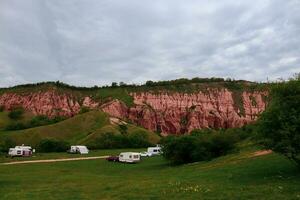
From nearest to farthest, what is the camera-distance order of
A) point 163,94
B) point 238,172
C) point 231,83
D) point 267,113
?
point 267,113
point 238,172
point 163,94
point 231,83

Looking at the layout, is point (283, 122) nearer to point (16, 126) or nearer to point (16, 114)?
point (16, 126)

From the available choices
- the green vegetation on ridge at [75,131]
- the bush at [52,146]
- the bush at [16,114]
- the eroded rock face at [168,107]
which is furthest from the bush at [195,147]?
the eroded rock face at [168,107]

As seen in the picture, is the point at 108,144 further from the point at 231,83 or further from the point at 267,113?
the point at 231,83

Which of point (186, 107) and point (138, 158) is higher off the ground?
point (186, 107)

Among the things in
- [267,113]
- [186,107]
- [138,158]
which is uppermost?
[186,107]

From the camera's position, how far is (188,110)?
17475cm

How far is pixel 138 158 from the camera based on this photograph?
71.2 metres

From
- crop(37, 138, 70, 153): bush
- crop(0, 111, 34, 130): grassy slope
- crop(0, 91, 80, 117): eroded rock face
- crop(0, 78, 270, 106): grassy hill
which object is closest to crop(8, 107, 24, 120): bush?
crop(0, 111, 34, 130): grassy slope

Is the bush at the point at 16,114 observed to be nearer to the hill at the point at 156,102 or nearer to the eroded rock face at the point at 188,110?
the hill at the point at 156,102

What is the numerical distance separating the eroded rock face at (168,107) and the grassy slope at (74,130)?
28.7 meters

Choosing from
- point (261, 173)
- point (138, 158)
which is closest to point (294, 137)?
point (261, 173)

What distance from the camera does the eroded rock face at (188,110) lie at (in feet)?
555

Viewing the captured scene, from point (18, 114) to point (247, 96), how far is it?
90551 mm

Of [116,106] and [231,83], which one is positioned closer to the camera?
[116,106]
